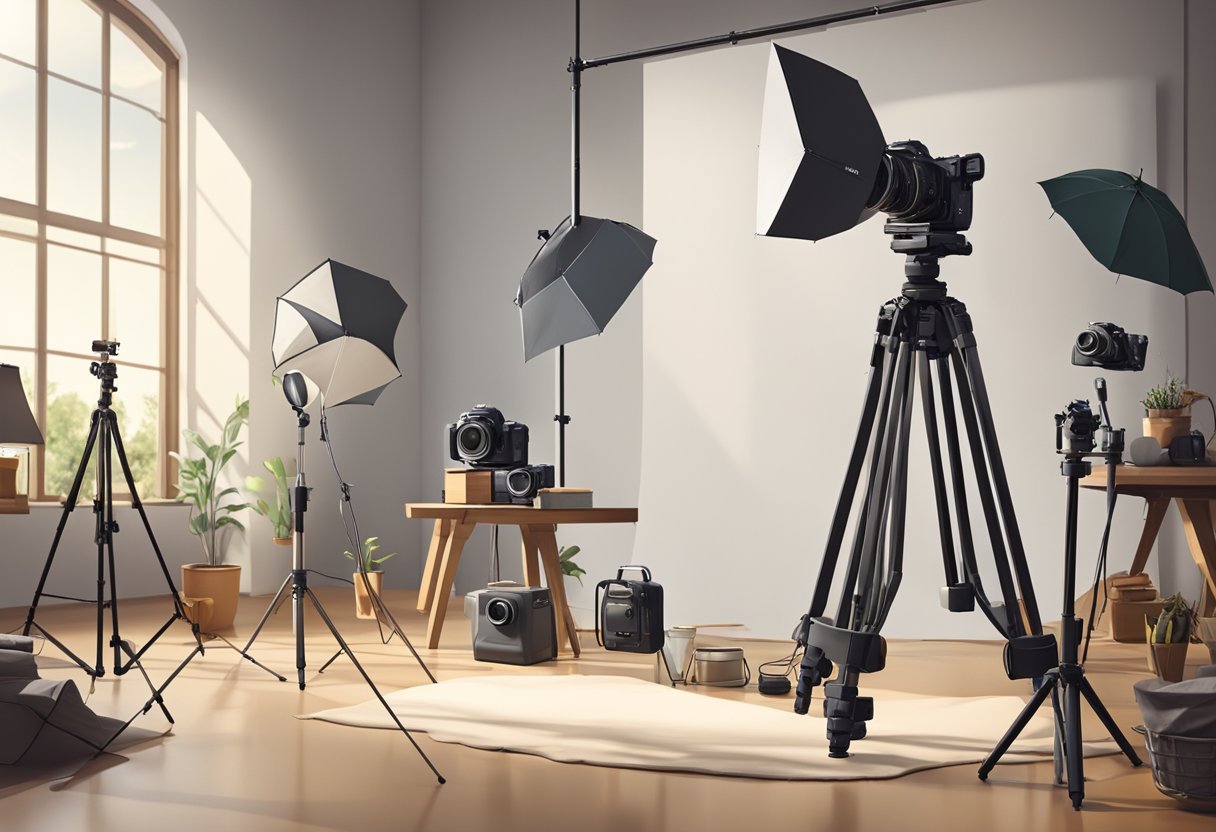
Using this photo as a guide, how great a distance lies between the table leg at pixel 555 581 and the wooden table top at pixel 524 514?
0.22 m

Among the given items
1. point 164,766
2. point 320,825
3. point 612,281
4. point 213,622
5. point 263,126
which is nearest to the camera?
point 320,825

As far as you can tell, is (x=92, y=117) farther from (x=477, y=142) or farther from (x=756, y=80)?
(x=756, y=80)

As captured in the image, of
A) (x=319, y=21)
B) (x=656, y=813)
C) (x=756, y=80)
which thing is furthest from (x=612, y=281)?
(x=319, y=21)

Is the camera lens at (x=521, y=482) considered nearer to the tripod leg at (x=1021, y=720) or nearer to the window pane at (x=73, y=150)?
the tripod leg at (x=1021, y=720)

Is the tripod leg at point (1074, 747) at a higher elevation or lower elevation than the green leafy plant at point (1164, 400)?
lower

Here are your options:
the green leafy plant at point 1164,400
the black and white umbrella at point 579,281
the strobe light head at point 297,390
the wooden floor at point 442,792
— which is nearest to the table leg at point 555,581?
the black and white umbrella at point 579,281

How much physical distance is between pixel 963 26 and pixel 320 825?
474cm

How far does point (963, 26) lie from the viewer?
218 inches

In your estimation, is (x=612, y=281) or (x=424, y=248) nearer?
(x=612, y=281)

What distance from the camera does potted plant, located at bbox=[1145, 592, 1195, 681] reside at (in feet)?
12.6

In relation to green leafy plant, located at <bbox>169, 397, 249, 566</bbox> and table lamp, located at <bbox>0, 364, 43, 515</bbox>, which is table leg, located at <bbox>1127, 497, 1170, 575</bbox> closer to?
green leafy plant, located at <bbox>169, 397, 249, 566</bbox>

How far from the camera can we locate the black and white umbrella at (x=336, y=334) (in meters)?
3.72

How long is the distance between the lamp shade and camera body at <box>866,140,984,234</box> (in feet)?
10.0

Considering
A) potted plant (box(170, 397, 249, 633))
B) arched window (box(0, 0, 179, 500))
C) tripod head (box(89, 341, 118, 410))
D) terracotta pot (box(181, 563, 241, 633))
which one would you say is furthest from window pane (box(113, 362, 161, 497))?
tripod head (box(89, 341, 118, 410))
